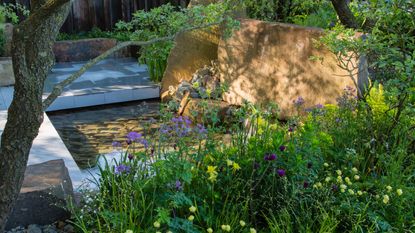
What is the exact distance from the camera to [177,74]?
7305 mm

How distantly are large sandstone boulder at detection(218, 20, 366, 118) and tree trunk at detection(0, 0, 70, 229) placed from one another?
130 inches

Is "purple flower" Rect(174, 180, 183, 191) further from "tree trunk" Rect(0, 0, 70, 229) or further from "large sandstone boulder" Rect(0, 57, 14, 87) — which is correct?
"large sandstone boulder" Rect(0, 57, 14, 87)

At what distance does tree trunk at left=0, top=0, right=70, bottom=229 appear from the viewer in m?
1.89

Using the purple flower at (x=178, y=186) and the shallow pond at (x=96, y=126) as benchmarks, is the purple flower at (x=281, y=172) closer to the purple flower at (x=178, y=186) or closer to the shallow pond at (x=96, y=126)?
the purple flower at (x=178, y=186)

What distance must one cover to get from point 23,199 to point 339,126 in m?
2.16

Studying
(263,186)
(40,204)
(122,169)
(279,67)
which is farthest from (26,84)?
(279,67)

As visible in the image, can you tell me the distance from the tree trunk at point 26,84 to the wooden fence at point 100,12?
29.6ft

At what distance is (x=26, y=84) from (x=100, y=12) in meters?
9.34

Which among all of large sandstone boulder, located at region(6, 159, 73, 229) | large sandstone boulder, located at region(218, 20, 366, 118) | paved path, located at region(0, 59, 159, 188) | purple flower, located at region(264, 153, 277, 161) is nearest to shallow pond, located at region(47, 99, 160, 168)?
paved path, located at region(0, 59, 159, 188)

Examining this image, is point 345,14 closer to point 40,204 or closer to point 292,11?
point 292,11

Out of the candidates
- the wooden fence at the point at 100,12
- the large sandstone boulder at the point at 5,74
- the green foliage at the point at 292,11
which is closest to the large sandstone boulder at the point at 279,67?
the green foliage at the point at 292,11

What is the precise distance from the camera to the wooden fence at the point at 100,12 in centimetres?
1065

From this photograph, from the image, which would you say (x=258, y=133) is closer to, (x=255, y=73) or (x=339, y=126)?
(x=339, y=126)

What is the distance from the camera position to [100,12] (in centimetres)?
1088
